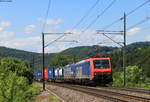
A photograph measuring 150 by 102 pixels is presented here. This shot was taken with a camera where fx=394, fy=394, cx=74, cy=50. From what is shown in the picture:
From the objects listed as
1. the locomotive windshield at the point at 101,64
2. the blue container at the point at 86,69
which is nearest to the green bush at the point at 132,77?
the blue container at the point at 86,69

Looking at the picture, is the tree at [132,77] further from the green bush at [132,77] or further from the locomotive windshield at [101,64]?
the locomotive windshield at [101,64]

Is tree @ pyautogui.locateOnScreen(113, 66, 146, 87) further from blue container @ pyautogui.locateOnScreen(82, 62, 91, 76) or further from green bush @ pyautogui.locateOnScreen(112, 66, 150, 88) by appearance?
blue container @ pyautogui.locateOnScreen(82, 62, 91, 76)

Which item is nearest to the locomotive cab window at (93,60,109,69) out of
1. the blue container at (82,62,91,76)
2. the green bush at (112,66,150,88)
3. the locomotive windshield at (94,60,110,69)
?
the locomotive windshield at (94,60,110,69)

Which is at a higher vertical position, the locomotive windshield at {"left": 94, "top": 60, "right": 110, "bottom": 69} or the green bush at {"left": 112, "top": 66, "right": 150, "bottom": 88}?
the locomotive windshield at {"left": 94, "top": 60, "right": 110, "bottom": 69}

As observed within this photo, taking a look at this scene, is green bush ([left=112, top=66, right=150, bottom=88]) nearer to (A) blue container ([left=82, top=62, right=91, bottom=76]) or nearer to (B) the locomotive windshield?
(A) blue container ([left=82, top=62, right=91, bottom=76])

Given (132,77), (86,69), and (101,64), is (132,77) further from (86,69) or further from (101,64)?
(101,64)

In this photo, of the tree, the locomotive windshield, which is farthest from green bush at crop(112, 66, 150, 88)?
the locomotive windshield

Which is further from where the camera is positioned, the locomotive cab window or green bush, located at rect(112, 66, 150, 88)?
green bush, located at rect(112, 66, 150, 88)

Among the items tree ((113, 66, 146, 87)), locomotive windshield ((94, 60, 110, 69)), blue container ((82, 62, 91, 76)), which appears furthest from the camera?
tree ((113, 66, 146, 87))

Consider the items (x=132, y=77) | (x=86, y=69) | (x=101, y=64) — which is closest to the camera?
(x=101, y=64)

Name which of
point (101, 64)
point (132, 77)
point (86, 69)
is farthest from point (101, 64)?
point (132, 77)

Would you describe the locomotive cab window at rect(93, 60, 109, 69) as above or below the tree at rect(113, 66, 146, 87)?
above

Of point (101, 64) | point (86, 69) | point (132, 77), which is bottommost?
point (132, 77)

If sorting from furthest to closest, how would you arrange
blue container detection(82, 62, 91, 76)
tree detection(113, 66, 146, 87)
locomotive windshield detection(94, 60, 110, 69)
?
1. tree detection(113, 66, 146, 87)
2. blue container detection(82, 62, 91, 76)
3. locomotive windshield detection(94, 60, 110, 69)
